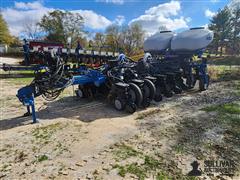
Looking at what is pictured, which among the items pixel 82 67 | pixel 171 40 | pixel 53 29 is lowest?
pixel 82 67

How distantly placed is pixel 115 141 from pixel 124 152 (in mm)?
533

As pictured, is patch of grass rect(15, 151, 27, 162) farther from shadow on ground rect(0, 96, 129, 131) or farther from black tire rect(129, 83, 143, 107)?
black tire rect(129, 83, 143, 107)

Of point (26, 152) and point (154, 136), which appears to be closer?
point (26, 152)

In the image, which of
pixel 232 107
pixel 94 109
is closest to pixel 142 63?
pixel 94 109

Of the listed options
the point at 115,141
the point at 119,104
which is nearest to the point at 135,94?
the point at 119,104

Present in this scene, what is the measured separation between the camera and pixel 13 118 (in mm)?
6000

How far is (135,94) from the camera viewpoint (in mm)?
6594

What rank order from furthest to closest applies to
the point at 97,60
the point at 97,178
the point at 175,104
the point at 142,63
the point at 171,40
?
1. the point at 97,60
2. the point at 171,40
3. the point at 142,63
4. the point at 175,104
5. the point at 97,178

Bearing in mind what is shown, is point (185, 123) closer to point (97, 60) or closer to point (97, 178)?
point (97, 178)

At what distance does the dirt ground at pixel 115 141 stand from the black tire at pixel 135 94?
36 cm

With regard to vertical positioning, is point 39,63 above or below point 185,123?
above

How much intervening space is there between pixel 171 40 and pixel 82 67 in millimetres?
5545

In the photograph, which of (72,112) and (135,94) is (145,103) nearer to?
(135,94)

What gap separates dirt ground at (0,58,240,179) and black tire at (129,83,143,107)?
0.36 m
